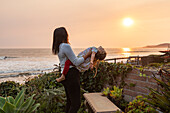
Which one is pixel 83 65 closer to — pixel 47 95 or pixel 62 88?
pixel 47 95

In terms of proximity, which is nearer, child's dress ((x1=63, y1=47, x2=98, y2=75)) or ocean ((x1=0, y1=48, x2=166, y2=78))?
child's dress ((x1=63, y1=47, x2=98, y2=75))

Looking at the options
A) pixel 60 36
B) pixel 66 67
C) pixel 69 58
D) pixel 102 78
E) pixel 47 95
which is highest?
pixel 60 36

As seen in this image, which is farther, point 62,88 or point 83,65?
point 62,88

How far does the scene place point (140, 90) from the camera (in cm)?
377

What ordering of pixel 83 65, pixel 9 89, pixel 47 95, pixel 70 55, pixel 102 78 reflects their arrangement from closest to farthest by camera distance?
1. pixel 70 55
2. pixel 83 65
3. pixel 47 95
4. pixel 9 89
5. pixel 102 78

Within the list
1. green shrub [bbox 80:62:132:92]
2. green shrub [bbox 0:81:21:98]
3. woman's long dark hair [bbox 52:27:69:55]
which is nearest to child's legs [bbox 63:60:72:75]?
woman's long dark hair [bbox 52:27:69:55]

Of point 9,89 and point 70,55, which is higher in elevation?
point 70,55

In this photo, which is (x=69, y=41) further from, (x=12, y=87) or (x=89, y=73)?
(x=12, y=87)

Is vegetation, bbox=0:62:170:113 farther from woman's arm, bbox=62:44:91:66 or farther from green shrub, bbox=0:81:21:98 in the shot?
woman's arm, bbox=62:44:91:66

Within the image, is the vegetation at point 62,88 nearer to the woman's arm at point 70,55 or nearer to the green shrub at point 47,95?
the green shrub at point 47,95

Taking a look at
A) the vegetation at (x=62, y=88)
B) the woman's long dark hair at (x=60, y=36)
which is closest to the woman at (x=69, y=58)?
the woman's long dark hair at (x=60, y=36)

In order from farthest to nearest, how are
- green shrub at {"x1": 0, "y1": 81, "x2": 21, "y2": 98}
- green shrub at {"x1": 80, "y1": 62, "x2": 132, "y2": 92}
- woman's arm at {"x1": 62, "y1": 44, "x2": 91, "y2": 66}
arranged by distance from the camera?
green shrub at {"x1": 80, "y1": 62, "x2": 132, "y2": 92} → green shrub at {"x1": 0, "y1": 81, "x2": 21, "y2": 98} → woman's arm at {"x1": 62, "y1": 44, "x2": 91, "y2": 66}

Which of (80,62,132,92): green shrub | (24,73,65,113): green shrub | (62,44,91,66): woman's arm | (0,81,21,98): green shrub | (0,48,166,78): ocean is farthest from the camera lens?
(0,48,166,78): ocean

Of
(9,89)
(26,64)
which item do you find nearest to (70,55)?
(9,89)
